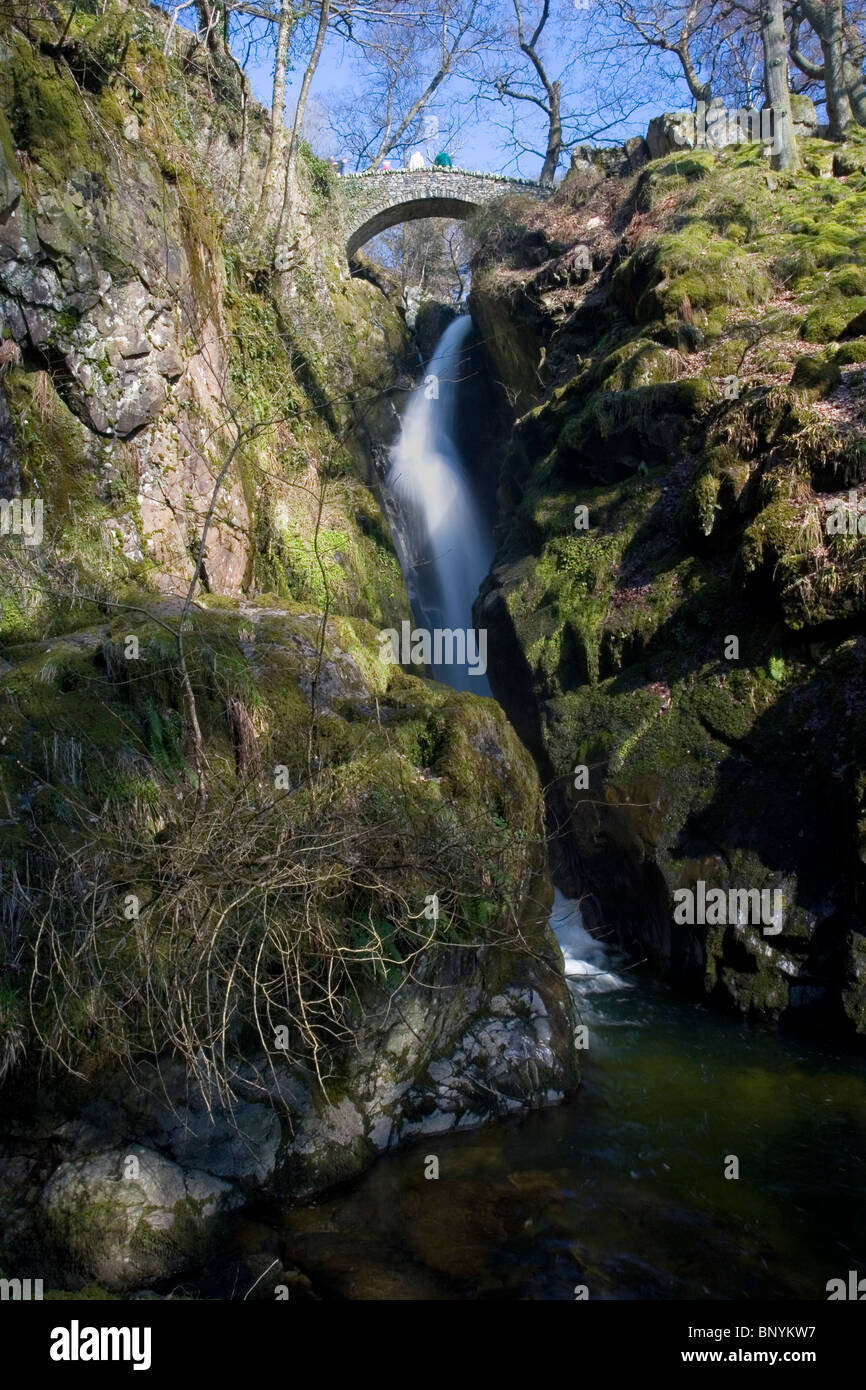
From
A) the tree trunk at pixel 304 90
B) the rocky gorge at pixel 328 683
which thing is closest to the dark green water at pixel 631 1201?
the rocky gorge at pixel 328 683

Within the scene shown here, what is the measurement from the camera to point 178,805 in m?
5.50

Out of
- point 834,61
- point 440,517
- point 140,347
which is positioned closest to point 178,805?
point 140,347

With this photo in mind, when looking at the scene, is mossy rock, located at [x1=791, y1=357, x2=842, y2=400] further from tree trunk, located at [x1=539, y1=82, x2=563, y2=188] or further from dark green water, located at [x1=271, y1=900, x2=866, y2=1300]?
tree trunk, located at [x1=539, y1=82, x2=563, y2=188]

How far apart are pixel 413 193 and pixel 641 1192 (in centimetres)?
2201

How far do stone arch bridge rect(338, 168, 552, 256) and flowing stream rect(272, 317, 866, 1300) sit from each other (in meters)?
19.7

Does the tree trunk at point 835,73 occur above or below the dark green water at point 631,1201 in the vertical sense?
above

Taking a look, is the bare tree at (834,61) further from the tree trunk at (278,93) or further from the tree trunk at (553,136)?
the tree trunk at (278,93)

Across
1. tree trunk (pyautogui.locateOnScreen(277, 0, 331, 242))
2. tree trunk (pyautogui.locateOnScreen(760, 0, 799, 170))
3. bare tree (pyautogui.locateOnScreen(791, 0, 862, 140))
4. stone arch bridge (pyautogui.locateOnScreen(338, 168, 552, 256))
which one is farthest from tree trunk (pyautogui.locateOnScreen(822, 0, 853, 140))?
tree trunk (pyautogui.locateOnScreen(277, 0, 331, 242))

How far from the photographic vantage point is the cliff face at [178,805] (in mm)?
4758

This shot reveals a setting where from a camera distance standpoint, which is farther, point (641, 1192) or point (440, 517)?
point (440, 517)

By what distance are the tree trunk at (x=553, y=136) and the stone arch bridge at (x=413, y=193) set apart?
2.51m

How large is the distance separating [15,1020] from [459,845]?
258cm

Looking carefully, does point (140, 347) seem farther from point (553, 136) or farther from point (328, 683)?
point (553, 136)
